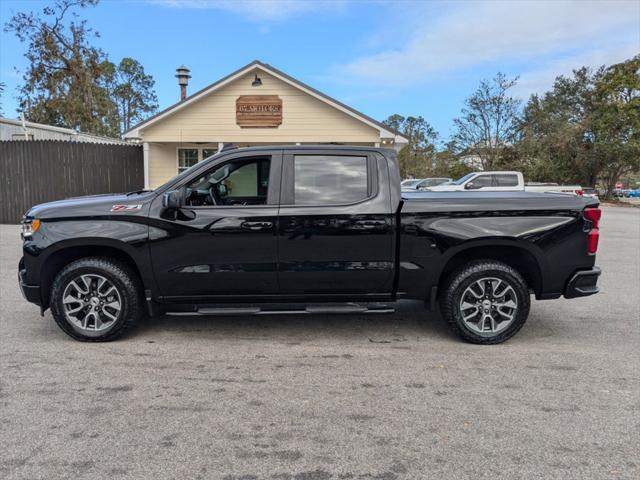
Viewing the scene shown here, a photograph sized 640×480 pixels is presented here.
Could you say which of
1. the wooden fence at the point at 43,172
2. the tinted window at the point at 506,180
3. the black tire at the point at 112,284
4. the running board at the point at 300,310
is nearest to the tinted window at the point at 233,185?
the black tire at the point at 112,284

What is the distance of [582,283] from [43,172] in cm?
1482

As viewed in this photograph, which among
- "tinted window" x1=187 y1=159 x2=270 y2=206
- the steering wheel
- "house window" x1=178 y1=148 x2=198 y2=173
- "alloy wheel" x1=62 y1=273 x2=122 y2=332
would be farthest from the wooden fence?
"alloy wheel" x1=62 y1=273 x2=122 y2=332

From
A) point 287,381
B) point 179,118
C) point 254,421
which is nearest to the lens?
point 254,421

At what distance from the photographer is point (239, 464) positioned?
2.69 metres

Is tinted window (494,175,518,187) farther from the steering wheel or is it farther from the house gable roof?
the steering wheel

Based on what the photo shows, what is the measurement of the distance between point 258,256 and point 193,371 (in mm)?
1187

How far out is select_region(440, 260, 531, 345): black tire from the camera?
14.9 ft

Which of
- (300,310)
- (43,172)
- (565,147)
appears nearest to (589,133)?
(565,147)

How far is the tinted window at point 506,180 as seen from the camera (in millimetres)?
18750

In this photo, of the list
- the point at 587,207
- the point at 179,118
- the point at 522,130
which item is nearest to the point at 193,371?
the point at 587,207

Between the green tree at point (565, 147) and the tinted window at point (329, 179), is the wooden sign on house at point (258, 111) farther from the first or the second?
the green tree at point (565, 147)

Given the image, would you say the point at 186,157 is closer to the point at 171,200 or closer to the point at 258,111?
the point at 258,111

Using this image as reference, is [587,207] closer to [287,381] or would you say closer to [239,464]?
[287,381]

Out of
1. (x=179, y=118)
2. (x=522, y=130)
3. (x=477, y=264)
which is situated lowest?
(x=477, y=264)
